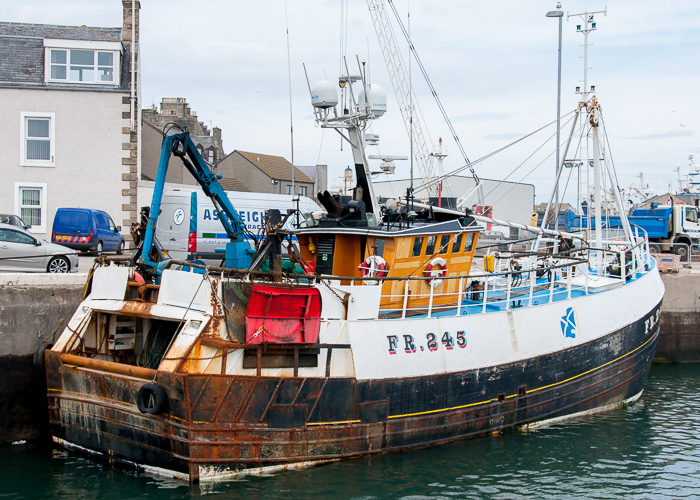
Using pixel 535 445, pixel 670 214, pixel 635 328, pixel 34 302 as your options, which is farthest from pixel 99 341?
pixel 670 214

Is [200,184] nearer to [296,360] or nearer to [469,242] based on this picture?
[296,360]

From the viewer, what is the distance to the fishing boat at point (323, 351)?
32.0 ft

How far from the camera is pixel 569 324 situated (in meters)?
13.1

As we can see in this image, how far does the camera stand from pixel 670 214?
31391 millimetres

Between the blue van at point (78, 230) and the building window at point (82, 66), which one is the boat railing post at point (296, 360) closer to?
the blue van at point (78, 230)

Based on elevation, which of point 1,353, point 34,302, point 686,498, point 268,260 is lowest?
point 686,498

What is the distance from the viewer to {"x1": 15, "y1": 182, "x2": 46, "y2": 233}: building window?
78.4ft

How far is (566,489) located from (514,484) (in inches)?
30.1

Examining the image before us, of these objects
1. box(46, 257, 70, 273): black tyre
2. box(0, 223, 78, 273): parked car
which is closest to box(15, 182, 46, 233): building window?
box(0, 223, 78, 273): parked car

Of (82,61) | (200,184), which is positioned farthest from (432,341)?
(82,61)

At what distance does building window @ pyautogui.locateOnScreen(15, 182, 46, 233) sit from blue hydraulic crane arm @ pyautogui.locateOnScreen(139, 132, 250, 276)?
12845 millimetres

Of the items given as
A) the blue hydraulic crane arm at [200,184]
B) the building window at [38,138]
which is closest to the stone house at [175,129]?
the building window at [38,138]

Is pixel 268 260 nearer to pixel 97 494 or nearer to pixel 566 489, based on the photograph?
pixel 97 494

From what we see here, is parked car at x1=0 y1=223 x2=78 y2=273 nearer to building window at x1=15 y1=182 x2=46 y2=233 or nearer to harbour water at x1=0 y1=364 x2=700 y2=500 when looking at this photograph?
harbour water at x1=0 y1=364 x2=700 y2=500
